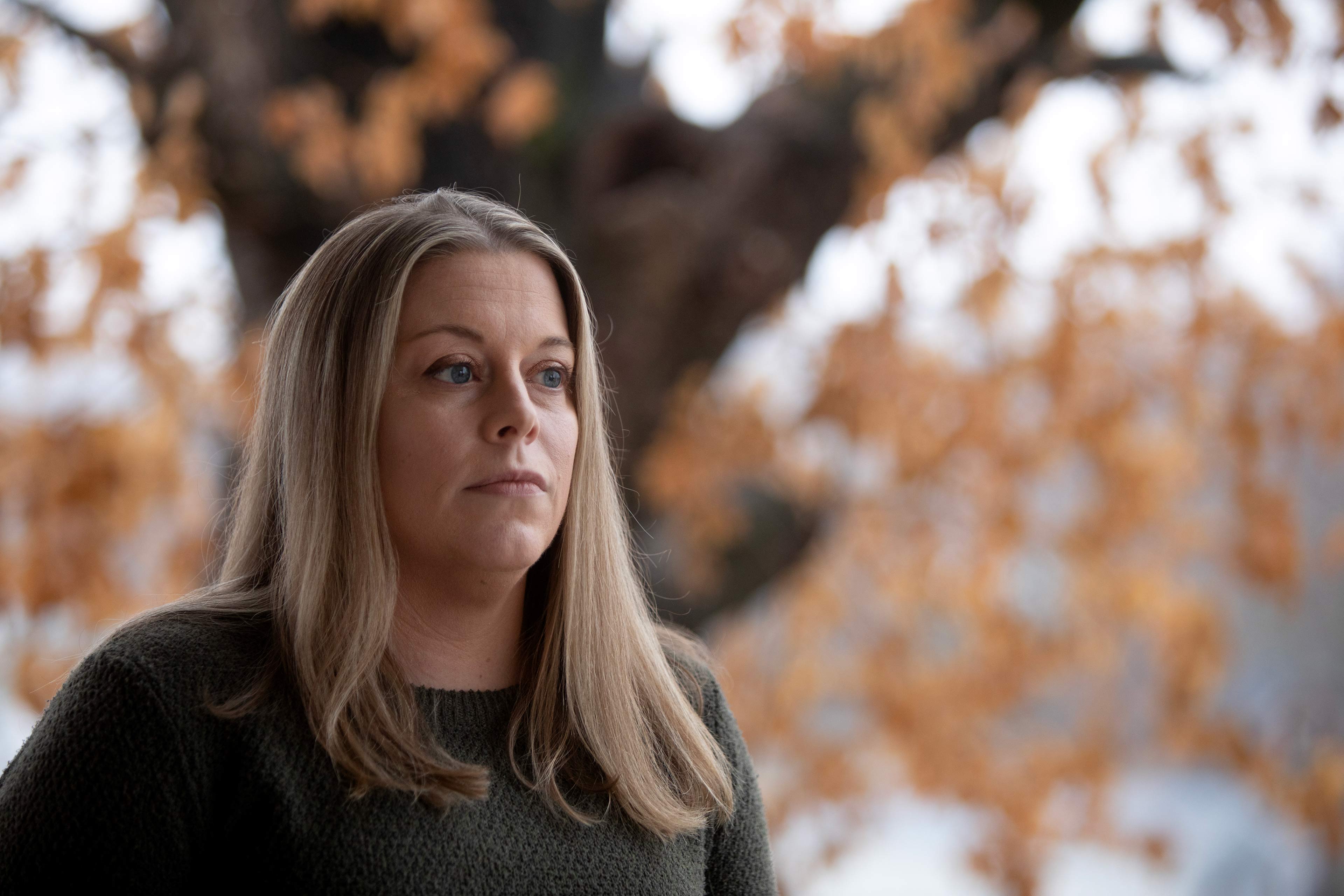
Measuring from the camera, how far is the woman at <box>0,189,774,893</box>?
114cm

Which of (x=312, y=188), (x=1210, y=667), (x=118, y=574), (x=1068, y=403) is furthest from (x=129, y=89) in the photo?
(x=1210, y=667)

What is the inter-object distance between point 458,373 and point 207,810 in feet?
1.56

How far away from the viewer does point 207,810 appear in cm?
114

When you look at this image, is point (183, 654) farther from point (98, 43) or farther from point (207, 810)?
point (98, 43)

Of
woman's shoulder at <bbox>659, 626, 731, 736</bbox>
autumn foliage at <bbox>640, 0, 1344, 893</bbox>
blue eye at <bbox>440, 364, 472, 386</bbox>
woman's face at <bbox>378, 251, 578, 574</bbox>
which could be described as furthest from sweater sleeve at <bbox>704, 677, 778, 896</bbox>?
autumn foliage at <bbox>640, 0, 1344, 893</bbox>

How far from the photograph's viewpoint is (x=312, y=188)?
2.67 metres

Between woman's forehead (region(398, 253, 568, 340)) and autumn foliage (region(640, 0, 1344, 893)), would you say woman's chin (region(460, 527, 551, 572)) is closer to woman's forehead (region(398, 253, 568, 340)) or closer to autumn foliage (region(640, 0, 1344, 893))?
woman's forehead (region(398, 253, 568, 340))

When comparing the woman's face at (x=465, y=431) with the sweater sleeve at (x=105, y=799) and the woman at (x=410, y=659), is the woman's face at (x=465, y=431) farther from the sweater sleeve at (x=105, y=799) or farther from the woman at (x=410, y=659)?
the sweater sleeve at (x=105, y=799)

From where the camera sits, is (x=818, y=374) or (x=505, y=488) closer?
(x=505, y=488)

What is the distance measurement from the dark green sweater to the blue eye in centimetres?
33

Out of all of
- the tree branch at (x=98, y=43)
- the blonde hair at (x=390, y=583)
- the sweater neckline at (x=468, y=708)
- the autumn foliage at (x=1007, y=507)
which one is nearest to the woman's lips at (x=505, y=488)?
the blonde hair at (x=390, y=583)

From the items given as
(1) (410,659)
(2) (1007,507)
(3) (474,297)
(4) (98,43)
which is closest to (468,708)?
(1) (410,659)

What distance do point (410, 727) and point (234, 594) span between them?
0.84ft

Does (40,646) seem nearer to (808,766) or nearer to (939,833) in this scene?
(808,766)
